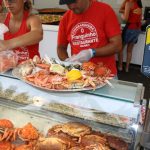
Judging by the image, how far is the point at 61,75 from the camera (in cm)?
125

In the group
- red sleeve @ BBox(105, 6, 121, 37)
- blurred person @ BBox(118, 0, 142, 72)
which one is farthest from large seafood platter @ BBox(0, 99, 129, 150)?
blurred person @ BBox(118, 0, 142, 72)

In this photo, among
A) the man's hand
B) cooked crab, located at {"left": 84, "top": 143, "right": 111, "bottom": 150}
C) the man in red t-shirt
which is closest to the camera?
cooked crab, located at {"left": 84, "top": 143, "right": 111, "bottom": 150}

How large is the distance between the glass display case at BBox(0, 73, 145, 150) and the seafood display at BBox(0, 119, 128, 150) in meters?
0.03

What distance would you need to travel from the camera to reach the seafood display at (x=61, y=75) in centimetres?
118

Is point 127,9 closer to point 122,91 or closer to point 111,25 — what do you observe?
point 111,25

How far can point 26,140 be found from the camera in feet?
3.71

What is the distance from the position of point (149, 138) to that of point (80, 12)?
3.81 feet

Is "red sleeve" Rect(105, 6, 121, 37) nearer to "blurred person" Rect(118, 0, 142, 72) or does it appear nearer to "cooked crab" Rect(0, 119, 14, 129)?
"cooked crab" Rect(0, 119, 14, 129)

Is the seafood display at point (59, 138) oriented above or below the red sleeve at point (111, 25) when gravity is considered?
below

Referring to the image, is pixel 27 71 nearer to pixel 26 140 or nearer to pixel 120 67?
pixel 26 140

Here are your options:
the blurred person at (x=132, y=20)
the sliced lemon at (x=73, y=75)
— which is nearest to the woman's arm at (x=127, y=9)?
the blurred person at (x=132, y=20)

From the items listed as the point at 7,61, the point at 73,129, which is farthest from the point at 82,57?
the point at 73,129

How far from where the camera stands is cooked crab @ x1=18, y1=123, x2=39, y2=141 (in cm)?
113

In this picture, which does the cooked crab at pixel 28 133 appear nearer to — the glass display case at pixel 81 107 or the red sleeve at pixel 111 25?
the glass display case at pixel 81 107
